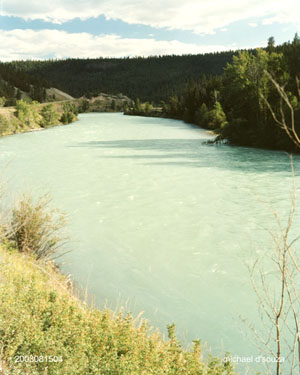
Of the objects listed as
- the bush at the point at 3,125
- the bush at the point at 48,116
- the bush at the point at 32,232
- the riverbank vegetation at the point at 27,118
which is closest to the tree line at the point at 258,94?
the bush at the point at 32,232

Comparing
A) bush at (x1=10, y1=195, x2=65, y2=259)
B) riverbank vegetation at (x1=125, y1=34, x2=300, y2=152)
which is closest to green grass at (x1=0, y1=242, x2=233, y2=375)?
bush at (x1=10, y1=195, x2=65, y2=259)

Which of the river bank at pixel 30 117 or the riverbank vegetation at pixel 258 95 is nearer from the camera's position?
the riverbank vegetation at pixel 258 95

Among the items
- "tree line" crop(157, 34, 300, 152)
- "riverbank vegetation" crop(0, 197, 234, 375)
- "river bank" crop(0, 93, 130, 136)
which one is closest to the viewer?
"riverbank vegetation" crop(0, 197, 234, 375)

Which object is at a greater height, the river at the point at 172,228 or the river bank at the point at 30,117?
the river bank at the point at 30,117

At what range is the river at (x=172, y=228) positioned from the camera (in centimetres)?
870

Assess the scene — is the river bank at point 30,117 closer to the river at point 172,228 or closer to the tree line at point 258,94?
the river at point 172,228

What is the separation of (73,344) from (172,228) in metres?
9.45

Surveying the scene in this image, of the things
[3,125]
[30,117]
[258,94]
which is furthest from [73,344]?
[30,117]

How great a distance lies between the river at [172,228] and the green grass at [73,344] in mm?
2436

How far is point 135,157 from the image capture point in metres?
31.0

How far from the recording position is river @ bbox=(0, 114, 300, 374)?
8.70 meters

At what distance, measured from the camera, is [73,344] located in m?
→ 4.98

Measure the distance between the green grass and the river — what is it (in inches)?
95.9

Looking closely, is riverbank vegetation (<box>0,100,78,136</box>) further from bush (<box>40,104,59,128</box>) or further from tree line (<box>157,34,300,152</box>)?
tree line (<box>157,34,300,152</box>)
